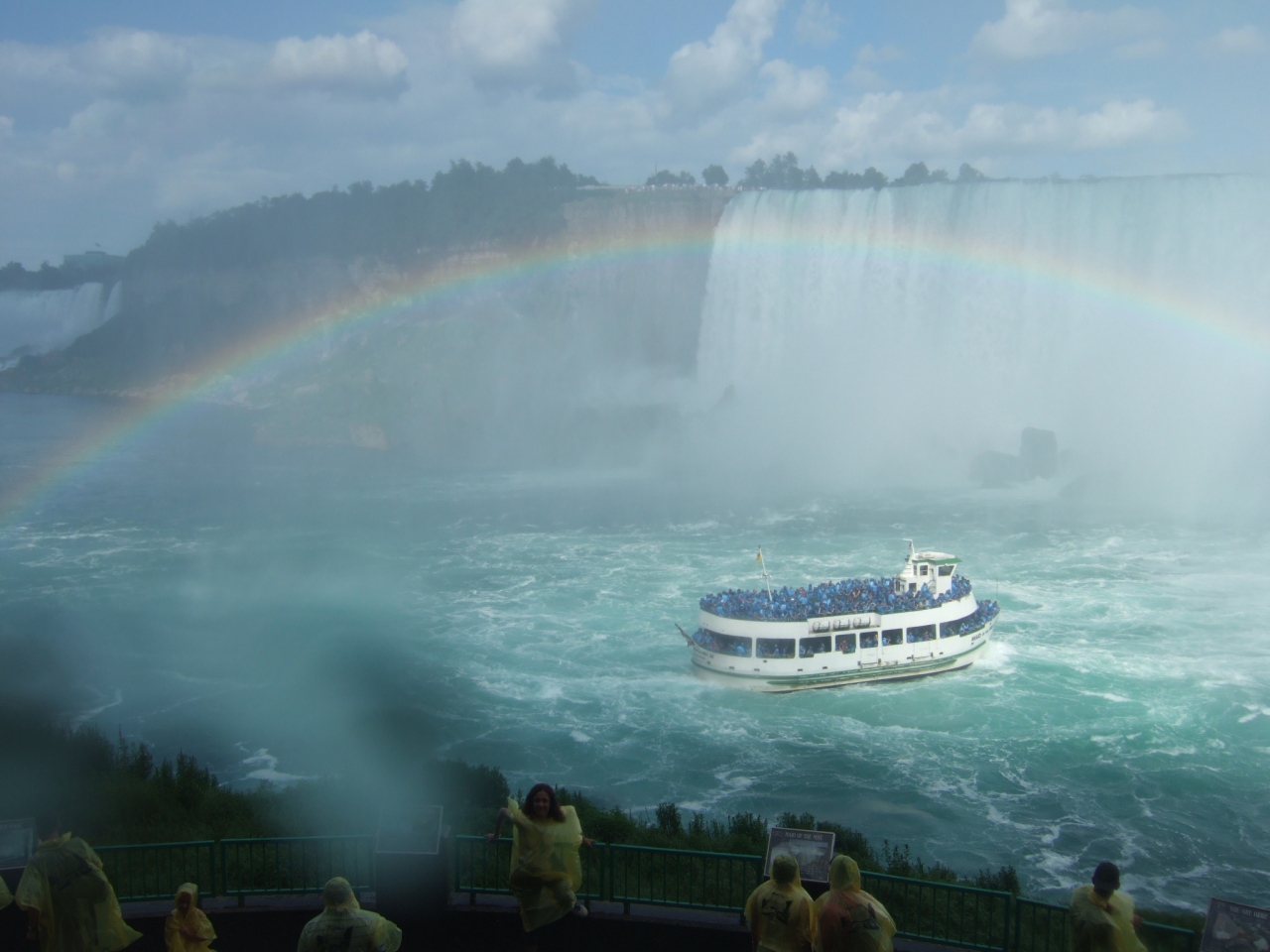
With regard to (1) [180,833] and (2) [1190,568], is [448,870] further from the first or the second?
(2) [1190,568]

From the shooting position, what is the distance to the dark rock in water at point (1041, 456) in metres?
36.9

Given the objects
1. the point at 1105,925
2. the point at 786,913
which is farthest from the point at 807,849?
the point at 1105,925

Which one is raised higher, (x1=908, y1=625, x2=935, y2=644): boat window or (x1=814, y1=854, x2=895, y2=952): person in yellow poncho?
(x1=814, y1=854, x2=895, y2=952): person in yellow poncho

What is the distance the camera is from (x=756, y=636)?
15.9 m

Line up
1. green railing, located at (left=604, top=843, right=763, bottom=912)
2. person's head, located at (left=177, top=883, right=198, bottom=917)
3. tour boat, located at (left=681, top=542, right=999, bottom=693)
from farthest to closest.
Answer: tour boat, located at (left=681, top=542, right=999, bottom=693), green railing, located at (left=604, top=843, right=763, bottom=912), person's head, located at (left=177, top=883, right=198, bottom=917)

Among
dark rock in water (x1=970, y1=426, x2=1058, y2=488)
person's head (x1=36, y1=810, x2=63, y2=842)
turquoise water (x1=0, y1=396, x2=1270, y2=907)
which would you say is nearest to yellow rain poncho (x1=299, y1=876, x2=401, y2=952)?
person's head (x1=36, y1=810, x2=63, y2=842)

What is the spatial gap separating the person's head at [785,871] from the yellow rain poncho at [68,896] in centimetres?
290

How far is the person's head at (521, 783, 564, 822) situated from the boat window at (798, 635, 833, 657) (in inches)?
463

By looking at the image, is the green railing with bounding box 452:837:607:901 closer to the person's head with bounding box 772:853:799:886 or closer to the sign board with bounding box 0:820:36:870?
the sign board with bounding box 0:820:36:870

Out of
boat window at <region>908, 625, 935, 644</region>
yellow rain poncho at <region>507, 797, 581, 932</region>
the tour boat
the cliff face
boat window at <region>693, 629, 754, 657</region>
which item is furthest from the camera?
the cliff face

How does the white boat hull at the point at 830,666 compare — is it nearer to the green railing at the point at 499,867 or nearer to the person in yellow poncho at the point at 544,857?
the green railing at the point at 499,867

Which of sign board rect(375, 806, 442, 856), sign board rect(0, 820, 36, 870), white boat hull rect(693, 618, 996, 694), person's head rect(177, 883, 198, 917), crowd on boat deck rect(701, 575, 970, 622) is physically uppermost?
person's head rect(177, 883, 198, 917)

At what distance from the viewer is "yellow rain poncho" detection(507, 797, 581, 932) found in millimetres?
4582

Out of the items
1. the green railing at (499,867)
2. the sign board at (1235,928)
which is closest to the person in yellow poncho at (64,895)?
the green railing at (499,867)
